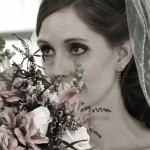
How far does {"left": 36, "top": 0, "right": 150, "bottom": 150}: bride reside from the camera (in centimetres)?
161

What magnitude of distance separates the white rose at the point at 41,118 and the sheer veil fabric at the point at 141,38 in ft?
1.93

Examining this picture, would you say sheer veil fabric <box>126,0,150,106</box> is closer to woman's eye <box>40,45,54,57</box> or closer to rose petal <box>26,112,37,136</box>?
woman's eye <box>40,45,54,57</box>

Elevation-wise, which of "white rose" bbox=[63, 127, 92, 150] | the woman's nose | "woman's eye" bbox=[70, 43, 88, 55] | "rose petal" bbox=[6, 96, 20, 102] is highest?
"woman's eye" bbox=[70, 43, 88, 55]

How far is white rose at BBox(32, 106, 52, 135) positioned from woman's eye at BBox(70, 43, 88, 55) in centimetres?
61

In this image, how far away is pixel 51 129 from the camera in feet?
3.43

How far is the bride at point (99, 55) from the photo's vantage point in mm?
1613

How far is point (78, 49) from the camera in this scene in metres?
1.63

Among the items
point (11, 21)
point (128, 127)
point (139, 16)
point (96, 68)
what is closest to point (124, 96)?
point (128, 127)

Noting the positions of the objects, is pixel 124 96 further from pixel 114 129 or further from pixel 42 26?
pixel 42 26

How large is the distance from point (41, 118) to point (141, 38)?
2.14 ft

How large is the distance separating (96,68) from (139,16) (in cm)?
26

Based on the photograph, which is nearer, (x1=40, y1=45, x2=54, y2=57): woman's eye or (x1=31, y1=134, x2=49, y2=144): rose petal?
(x1=31, y1=134, x2=49, y2=144): rose petal

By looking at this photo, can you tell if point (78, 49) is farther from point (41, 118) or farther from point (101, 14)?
point (41, 118)

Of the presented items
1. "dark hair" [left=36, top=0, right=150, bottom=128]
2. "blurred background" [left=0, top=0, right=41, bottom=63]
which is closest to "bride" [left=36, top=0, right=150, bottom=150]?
"dark hair" [left=36, top=0, right=150, bottom=128]
